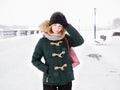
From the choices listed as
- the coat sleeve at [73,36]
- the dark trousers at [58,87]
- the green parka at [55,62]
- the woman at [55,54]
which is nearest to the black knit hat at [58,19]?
the woman at [55,54]

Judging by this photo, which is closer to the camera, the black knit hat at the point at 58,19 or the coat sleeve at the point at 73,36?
the black knit hat at the point at 58,19

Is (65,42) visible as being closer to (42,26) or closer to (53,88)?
(42,26)

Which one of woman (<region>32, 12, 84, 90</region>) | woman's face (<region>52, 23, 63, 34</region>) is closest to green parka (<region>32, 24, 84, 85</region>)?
woman (<region>32, 12, 84, 90</region>)

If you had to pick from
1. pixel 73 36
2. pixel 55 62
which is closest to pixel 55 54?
pixel 55 62

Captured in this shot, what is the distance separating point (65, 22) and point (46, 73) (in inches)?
27.2

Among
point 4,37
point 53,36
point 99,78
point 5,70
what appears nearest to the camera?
point 53,36

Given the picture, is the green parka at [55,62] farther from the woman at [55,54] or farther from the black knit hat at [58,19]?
the black knit hat at [58,19]

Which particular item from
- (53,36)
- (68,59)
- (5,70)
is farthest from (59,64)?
(5,70)

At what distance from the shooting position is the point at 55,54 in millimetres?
3252

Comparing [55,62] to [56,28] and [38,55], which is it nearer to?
[38,55]

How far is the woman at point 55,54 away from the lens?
3.25m

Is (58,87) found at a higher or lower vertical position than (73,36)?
lower

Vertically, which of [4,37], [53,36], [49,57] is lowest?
[4,37]

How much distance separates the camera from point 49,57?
327 cm
